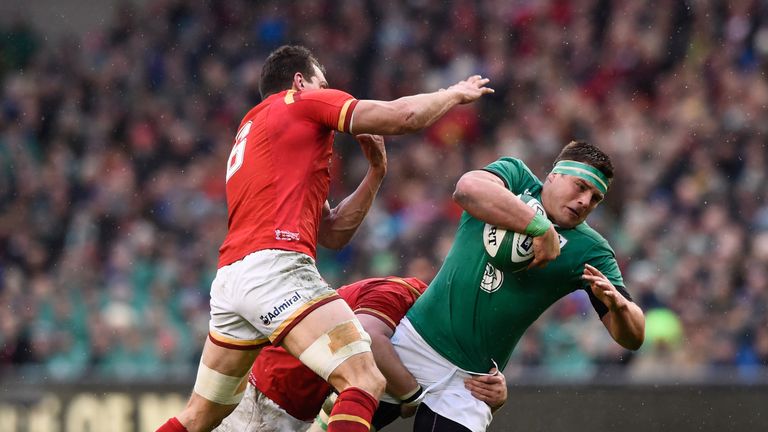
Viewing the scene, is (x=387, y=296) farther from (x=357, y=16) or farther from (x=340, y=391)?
(x=357, y=16)

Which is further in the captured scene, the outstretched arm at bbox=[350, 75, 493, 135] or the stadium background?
the stadium background

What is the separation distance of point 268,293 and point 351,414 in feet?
2.10

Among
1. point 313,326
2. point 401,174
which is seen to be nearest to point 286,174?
point 313,326

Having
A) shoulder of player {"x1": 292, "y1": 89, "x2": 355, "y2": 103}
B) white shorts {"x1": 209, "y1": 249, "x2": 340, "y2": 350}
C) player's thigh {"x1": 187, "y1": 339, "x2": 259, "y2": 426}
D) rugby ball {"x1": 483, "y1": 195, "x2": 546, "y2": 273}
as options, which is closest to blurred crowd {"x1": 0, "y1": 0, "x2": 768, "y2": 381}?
rugby ball {"x1": 483, "y1": 195, "x2": 546, "y2": 273}

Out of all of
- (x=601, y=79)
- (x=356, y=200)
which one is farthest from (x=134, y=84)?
(x=356, y=200)

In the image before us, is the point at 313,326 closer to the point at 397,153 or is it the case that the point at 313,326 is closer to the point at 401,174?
the point at 401,174

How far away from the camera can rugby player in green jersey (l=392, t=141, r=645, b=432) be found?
551 centimetres

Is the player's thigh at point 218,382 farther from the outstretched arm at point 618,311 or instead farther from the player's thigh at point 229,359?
the outstretched arm at point 618,311

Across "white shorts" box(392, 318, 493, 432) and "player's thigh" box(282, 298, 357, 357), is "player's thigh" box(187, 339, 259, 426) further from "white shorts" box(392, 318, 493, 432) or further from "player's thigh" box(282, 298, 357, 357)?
"white shorts" box(392, 318, 493, 432)

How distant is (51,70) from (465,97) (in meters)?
11.8

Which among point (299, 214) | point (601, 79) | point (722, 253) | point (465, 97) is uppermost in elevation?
point (465, 97)

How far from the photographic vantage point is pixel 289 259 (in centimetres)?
521

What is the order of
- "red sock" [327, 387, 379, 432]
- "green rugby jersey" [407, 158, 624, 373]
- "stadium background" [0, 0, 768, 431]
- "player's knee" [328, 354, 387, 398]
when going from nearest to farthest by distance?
"red sock" [327, 387, 379, 432]
"player's knee" [328, 354, 387, 398]
"green rugby jersey" [407, 158, 624, 373]
"stadium background" [0, 0, 768, 431]

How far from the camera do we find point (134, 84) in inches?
614
